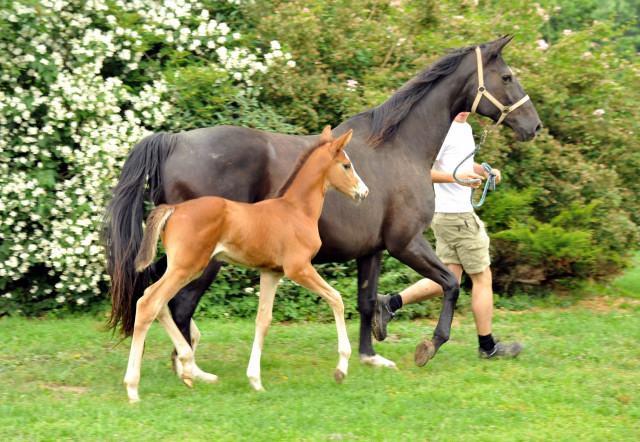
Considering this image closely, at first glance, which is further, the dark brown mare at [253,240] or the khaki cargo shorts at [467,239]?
the khaki cargo shorts at [467,239]

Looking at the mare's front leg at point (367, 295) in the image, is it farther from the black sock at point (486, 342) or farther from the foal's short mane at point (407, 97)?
the foal's short mane at point (407, 97)

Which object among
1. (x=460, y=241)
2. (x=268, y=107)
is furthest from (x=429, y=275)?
(x=268, y=107)

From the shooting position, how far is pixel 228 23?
9.30m

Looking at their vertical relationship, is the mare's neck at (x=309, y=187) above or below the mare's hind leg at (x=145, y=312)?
above

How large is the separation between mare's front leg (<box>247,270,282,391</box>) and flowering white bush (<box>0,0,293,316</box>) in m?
2.65

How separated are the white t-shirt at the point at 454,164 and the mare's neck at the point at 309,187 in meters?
1.53

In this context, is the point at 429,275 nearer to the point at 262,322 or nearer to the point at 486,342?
the point at 486,342

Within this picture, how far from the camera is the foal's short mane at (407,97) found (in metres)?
6.14

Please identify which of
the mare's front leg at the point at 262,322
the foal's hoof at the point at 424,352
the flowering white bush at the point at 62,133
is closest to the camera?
the mare's front leg at the point at 262,322

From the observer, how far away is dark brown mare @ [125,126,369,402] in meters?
4.88

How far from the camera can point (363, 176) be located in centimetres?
594

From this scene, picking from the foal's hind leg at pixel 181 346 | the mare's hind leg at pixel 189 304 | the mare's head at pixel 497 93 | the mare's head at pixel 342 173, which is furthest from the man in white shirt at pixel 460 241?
the foal's hind leg at pixel 181 346

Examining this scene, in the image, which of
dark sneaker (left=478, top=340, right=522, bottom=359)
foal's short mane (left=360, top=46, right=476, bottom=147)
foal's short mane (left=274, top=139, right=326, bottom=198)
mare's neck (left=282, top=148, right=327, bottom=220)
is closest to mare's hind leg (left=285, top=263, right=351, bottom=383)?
mare's neck (left=282, top=148, right=327, bottom=220)

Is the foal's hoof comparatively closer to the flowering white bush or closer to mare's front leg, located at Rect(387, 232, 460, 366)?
mare's front leg, located at Rect(387, 232, 460, 366)
